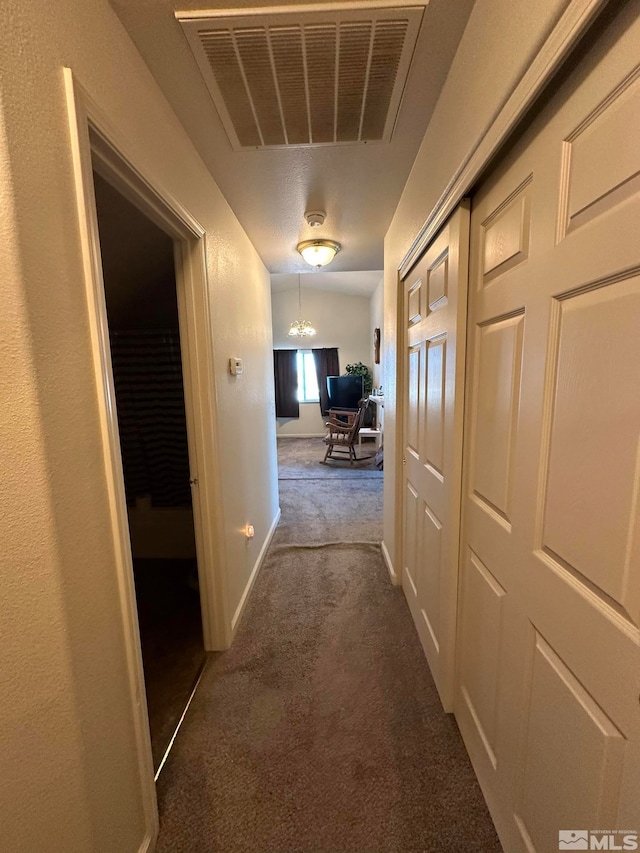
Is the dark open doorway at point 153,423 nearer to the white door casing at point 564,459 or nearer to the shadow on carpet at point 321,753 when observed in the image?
the shadow on carpet at point 321,753

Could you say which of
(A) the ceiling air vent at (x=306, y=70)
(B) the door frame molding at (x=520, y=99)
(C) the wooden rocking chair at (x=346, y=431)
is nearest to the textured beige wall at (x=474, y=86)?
(B) the door frame molding at (x=520, y=99)

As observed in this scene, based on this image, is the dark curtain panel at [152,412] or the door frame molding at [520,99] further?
the dark curtain panel at [152,412]

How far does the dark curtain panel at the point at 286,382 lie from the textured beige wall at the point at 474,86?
20.7 ft

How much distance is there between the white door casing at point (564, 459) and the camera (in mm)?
608

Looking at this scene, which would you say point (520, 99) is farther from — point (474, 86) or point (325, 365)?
point (325, 365)

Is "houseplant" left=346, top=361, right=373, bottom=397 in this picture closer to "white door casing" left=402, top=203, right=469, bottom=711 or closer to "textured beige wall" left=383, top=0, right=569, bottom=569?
"white door casing" left=402, top=203, right=469, bottom=711

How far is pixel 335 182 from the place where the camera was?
1.85m

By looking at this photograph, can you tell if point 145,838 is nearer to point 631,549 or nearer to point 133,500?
point 631,549

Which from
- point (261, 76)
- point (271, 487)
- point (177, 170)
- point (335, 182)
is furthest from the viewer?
point (271, 487)

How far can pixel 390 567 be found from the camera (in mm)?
2488

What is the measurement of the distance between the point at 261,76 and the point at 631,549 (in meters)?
1.67

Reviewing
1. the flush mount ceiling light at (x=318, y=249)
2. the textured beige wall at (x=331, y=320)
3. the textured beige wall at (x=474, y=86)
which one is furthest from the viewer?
the textured beige wall at (x=331, y=320)

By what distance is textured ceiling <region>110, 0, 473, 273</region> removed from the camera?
1004 mm

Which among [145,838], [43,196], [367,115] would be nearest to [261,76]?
[367,115]
